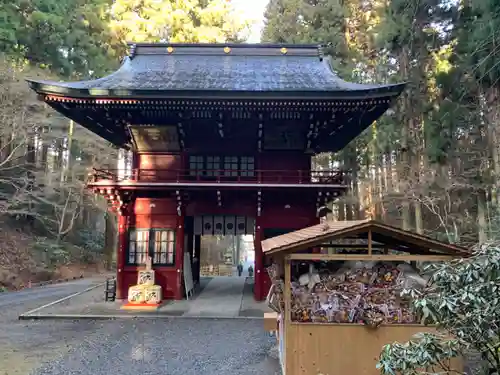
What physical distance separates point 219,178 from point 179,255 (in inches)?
116

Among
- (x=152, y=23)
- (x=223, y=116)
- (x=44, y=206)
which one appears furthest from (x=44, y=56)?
(x=223, y=116)

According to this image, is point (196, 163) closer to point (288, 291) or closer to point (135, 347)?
point (135, 347)

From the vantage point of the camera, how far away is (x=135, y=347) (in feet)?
26.4

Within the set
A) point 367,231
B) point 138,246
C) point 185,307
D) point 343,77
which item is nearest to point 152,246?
point 138,246

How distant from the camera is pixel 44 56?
23.2 metres

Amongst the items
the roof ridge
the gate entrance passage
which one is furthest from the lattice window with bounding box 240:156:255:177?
the roof ridge

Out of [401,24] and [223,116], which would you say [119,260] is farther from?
[401,24]

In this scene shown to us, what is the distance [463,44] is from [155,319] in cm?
1441

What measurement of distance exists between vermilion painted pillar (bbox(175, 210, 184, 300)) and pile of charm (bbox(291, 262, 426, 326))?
25.7 feet

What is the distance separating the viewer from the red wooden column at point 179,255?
13.0m

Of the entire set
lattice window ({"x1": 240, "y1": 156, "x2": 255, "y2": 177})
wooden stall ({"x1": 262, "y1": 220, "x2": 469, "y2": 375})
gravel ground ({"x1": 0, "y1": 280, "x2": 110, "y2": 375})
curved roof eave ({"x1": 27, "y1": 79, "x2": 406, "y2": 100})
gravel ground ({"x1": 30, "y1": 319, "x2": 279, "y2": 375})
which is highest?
curved roof eave ({"x1": 27, "y1": 79, "x2": 406, "y2": 100})

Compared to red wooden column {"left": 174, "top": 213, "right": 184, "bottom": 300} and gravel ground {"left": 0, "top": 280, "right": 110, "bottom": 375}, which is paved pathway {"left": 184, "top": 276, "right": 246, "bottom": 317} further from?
gravel ground {"left": 0, "top": 280, "right": 110, "bottom": 375}

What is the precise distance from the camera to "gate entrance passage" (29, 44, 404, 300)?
11.7 meters

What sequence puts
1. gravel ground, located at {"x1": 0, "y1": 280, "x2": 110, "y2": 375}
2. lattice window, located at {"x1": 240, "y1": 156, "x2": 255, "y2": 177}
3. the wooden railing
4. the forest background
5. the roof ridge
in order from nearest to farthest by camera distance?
gravel ground, located at {"x1": 0, "y1": 280, "x2": 110, "y2": 375}, the wooden railing, lattice window, located at {"x1": 240, "y1": 156, "x2": 255, "y2": 177}, the forest background, the roof ridge
